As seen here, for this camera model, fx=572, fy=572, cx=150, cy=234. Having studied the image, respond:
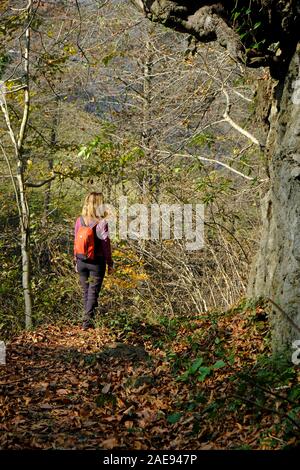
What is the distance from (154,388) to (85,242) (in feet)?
10.3

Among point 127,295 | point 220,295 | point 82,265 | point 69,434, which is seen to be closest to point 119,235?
point 127,295

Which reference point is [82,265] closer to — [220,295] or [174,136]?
[220,295]

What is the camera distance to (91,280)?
28.8 ft

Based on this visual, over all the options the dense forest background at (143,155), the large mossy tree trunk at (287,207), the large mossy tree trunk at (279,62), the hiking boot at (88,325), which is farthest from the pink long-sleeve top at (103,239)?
the large mossy tree trunk at (287,207)

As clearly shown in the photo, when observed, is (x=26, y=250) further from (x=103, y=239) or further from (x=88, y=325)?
(x=103, y=239)

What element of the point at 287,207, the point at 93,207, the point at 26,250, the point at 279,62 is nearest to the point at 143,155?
the point at 93,207

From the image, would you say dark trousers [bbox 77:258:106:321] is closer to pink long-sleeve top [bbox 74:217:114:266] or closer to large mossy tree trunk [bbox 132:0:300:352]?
pink long-sleeve top [bbox 74:217:114:266]

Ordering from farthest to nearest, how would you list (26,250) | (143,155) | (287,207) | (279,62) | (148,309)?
(148,309) → (26,250) → (143,155) → (279,62) → (287,207)

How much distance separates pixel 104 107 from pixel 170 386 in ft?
41.3

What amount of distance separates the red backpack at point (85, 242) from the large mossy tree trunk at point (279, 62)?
2.92 m

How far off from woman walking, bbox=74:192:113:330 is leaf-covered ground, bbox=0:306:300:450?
59 cm

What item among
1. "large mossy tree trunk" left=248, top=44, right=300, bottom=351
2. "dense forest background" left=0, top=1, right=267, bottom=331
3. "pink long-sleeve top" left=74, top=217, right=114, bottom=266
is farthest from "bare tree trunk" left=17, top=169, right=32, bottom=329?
"large mossy tree trunk" left=248, top=44, right=300, bottom=351

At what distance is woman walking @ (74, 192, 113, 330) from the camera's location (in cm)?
849

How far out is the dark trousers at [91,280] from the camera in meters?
8.67
